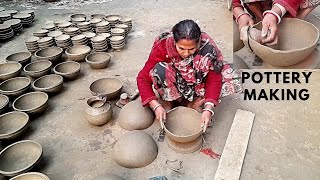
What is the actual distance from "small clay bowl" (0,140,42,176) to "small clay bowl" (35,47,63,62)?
1.55 m

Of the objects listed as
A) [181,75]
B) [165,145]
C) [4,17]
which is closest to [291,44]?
[181,75]

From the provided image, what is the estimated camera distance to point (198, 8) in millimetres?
5520

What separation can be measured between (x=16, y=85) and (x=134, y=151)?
5.79ft

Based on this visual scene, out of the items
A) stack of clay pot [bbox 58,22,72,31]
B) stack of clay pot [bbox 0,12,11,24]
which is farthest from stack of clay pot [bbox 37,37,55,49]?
stack of clay pot [bbox 0,12,11,24]

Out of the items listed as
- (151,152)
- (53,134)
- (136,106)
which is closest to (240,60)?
(136,106)

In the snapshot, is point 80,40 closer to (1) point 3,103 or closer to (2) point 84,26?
(2) point 84,26

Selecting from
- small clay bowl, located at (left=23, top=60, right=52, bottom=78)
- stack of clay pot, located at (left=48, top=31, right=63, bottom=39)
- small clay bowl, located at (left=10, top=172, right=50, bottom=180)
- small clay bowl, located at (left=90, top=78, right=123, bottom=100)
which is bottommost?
small clay bowl, located at (left=10, top=172, right=50, bottom=180)

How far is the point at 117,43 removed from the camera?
400 centimetres

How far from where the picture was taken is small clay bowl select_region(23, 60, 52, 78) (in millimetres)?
3322

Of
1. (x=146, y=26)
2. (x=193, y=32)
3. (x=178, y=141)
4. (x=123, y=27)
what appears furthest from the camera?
(x=146, y=26)

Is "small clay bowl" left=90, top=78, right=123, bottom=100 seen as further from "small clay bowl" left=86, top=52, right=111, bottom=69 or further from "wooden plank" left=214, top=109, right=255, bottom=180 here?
"wooden plank" left=214, top=109, right=255, bottom=180

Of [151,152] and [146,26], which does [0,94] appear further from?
[146,26]

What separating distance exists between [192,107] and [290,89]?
1026 mm

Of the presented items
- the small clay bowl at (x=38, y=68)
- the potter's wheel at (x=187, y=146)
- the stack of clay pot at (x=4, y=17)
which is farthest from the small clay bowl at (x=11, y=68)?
the potter's wheel at (x=187, y=146)
